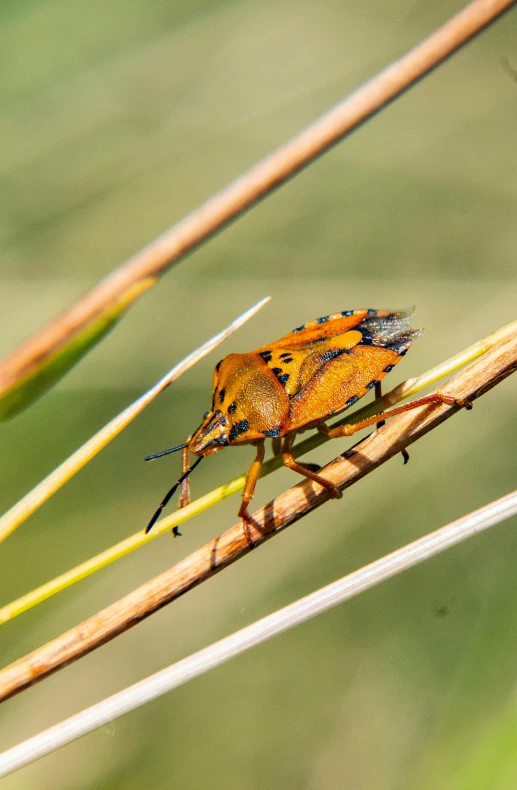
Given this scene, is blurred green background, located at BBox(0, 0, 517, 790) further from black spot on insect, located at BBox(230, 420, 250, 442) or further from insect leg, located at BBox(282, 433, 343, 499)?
insect leg, located at BBox(282, 433, 343, 499)

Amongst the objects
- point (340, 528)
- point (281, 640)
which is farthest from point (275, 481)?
point (281, 640)

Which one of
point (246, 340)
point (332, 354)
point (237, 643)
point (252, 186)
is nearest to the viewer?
point (252, 186)

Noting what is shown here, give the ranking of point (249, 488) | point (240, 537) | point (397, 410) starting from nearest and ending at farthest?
point (240, 537)
point (397, 410)
point (249, 488)

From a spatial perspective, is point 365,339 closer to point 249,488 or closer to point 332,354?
point 332,354

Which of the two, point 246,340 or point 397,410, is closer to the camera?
point 397,410

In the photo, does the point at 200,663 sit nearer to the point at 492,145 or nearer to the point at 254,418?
the point at 254,418

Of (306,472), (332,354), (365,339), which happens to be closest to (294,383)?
(332,354)

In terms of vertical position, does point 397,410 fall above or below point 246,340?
below
